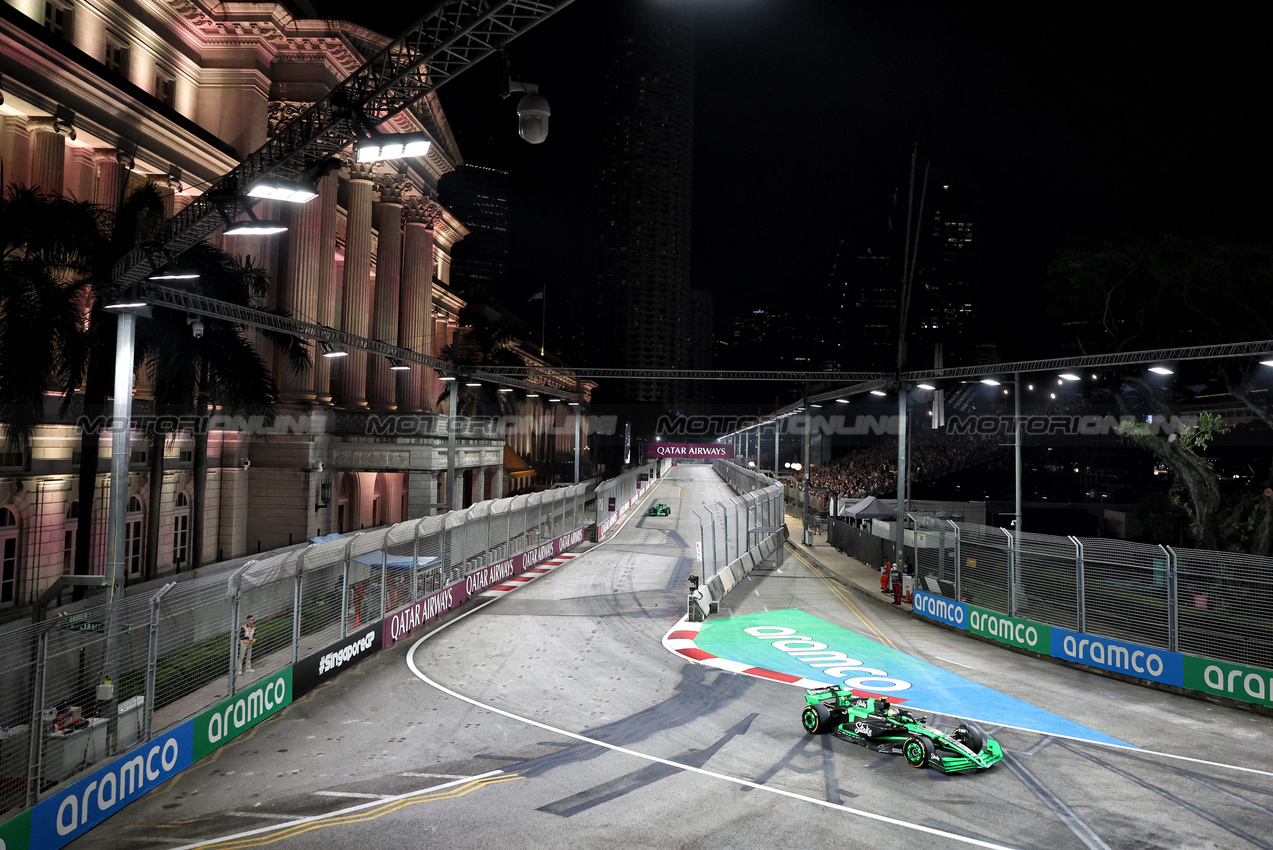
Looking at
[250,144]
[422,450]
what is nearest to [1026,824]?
[422,450]

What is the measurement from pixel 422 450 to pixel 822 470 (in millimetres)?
47103

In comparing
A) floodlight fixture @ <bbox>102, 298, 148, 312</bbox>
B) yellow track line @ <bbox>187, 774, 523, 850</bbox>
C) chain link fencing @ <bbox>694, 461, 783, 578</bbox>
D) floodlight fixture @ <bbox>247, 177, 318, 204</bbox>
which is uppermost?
floodlight fixture @ <bbox>247, 177, 318, 204</bbox>

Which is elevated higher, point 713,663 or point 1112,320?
point 1112,320

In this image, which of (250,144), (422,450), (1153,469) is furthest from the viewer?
(1153,469)

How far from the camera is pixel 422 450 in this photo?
39.7 metres

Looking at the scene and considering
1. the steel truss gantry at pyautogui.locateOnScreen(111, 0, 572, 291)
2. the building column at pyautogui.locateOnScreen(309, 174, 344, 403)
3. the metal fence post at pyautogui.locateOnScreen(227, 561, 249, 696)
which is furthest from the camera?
the building column at pyautogui.locateOnScreen(309, 174, 344, 403)

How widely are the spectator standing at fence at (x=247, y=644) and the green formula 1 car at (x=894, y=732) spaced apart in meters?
10.3

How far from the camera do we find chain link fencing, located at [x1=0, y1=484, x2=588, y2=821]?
8.28 metres

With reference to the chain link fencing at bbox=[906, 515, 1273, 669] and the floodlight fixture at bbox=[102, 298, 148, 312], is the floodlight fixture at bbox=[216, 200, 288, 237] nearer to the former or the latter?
the floodlight fixture at bbox=[102, 298, 148, 312]

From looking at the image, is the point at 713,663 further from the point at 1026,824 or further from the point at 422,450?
the point at 422,450

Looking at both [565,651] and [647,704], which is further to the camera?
[565,651]

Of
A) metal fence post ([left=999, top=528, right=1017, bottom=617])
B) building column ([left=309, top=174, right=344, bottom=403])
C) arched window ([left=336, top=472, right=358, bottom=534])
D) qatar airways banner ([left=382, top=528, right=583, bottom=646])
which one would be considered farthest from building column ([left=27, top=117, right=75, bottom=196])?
metal fence post ([left=999, top=528, right=1017, bottom=617])

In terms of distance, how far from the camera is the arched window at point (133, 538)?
2728cm

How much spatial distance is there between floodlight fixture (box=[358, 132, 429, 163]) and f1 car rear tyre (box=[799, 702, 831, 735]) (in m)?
11.0
